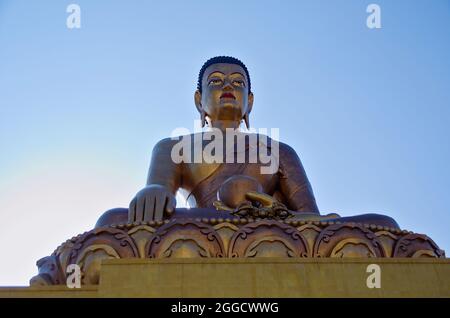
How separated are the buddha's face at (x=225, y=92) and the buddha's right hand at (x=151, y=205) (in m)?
2.70

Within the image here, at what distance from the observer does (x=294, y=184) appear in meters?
8.02

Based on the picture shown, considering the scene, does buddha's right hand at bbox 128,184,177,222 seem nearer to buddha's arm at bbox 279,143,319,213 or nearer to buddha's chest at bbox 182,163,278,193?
buddha's chest at bbox 182,163,278,193

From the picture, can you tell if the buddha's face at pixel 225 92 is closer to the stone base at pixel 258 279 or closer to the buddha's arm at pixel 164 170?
the buddha's arm at pixel 164 170

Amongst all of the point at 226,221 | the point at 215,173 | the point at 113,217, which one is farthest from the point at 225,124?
the point at 226,221

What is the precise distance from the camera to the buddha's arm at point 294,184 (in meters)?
7.80

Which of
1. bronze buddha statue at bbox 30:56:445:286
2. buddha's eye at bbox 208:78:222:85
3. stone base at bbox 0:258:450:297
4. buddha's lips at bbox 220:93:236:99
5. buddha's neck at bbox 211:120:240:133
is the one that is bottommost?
stone base at bbox 0:258:450:297

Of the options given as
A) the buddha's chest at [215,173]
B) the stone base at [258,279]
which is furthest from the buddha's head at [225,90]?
the stone base at [258,279]

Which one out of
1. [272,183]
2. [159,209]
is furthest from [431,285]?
[272,183]

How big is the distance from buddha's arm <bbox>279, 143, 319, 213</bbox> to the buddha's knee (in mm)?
2194

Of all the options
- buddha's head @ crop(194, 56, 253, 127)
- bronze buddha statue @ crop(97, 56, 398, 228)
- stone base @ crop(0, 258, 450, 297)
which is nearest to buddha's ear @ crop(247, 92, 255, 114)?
bronze buddha statue @ crop(97, 56, 398, 228)

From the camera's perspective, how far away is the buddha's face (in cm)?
868

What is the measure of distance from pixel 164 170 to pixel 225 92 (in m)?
1.43
